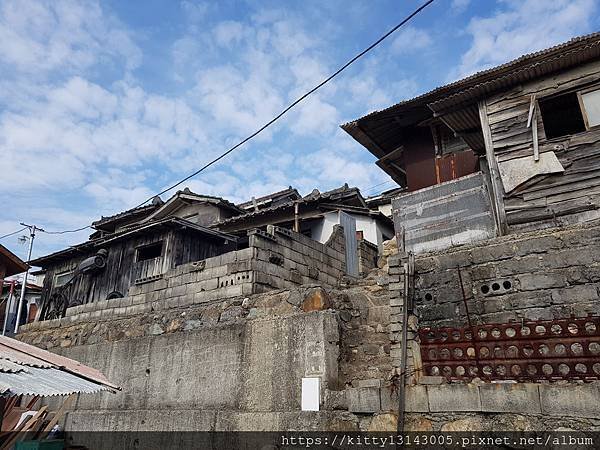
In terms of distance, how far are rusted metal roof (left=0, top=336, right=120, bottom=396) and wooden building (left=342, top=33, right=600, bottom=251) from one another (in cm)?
607

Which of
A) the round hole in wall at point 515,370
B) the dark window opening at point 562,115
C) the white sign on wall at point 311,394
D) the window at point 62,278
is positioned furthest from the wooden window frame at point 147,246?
the round hole in wall at point 515,370

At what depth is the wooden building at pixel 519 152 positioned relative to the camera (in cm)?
691

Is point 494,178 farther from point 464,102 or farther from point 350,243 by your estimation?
point 350,243

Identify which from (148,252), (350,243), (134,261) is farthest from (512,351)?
(134,261)

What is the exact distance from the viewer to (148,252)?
48.3ft

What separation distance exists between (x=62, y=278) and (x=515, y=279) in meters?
18.6

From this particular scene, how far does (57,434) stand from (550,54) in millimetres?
13104

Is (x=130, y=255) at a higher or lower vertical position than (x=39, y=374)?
higher

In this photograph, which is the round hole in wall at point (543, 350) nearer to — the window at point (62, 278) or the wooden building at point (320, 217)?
the wooden building at point (320, 217)

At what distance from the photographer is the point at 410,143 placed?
425 inches

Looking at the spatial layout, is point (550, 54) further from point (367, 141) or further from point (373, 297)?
point (373, 297)

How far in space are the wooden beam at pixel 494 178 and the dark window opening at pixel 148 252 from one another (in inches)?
424

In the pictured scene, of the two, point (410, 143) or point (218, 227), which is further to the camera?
point (218, 227)

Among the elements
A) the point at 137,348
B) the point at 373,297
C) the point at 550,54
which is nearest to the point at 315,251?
the point at 373,297
